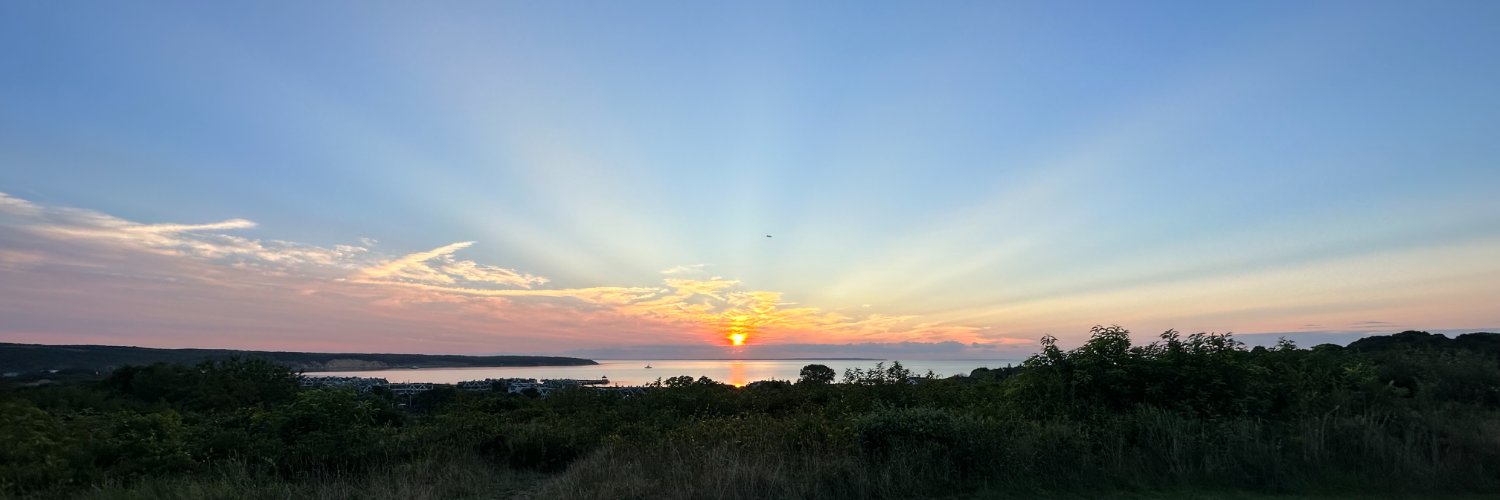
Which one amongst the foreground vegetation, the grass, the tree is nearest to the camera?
the grass

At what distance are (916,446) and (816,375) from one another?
1129cm

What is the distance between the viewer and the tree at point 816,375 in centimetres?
1859

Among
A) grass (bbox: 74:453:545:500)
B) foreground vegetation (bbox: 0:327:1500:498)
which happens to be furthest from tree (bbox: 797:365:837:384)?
grass (bbox: 74:453:545:500)

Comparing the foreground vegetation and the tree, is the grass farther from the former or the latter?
the tree

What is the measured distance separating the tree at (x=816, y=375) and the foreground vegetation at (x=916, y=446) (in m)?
6.07

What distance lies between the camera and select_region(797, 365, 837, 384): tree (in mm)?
18594

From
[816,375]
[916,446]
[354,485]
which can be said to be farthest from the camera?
[816,375]

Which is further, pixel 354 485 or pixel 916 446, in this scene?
pixel 916 446

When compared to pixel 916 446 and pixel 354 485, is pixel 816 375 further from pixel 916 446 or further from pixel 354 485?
pixel 354 485

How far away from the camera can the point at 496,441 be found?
1122 centimetres

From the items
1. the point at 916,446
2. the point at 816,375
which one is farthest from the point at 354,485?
the point at 816,375

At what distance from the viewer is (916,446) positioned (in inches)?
337

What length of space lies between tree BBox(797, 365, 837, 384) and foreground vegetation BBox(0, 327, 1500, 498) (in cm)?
607

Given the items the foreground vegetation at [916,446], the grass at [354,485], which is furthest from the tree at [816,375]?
the grass at [354,485]
